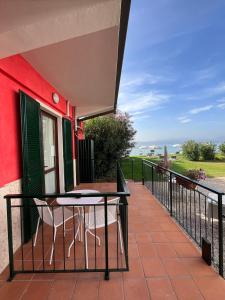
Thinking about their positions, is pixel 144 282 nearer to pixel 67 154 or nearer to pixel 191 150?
pixel 67 154

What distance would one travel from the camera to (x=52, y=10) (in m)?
1.69

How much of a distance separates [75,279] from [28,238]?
118 centimetres

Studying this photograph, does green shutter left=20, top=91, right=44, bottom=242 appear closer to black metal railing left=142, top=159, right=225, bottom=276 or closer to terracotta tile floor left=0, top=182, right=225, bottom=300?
terracotta tile floor left=0, top=182, right=225, bottom=300

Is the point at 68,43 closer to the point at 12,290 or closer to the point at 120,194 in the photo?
the point at 120,194

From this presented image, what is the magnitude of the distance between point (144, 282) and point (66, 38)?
2.54 meters

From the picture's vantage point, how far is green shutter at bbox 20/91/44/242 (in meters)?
2.93

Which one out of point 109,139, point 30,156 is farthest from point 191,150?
point 30,156

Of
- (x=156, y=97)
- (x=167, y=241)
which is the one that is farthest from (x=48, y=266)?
(x=156, y=97)

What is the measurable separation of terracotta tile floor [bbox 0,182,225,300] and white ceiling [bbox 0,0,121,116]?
228cm

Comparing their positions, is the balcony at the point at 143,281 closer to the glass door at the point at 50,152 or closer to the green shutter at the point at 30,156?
the green shutter at the point at 30,156

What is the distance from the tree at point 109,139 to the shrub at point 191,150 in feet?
30.9

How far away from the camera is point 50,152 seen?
515cm

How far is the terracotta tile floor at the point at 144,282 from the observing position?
1.94 metres

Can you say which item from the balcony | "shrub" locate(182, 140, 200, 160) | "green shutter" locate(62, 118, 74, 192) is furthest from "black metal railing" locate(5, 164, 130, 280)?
"shrub" locate(182, 140, 200, 160)
